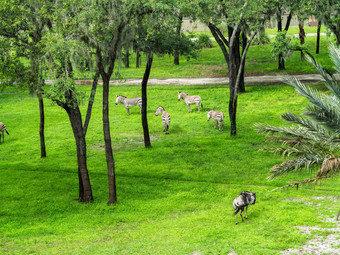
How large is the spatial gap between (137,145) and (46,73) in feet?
42.8

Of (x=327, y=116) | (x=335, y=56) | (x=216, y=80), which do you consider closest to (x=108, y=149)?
(x=327, y=116)

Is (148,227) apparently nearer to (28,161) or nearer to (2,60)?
(2,60)

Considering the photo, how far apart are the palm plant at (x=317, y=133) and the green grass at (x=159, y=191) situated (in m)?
3.12

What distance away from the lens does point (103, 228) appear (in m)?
20.0

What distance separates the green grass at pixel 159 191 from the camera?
58.0 feet

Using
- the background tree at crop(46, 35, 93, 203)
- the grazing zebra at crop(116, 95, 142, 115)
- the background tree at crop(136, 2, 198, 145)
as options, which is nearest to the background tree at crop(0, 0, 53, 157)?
the background tree at crop(46, 35, 93, 203)

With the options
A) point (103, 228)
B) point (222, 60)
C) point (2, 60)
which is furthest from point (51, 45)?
point (222, 60)

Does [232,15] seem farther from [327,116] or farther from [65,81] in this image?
[327,116]

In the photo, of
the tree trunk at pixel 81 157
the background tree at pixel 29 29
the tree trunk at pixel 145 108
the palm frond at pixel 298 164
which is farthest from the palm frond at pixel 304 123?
the tree trunk at pixel 145 108

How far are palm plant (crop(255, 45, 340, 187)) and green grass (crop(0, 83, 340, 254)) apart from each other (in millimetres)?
3116

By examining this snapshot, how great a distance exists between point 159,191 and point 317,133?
10.8 m

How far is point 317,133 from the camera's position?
51.5 feet

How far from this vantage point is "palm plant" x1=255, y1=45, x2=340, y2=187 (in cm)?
1418

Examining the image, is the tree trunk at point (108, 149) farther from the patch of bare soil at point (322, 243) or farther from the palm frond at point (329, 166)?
the palm frond at point (329, 166)
